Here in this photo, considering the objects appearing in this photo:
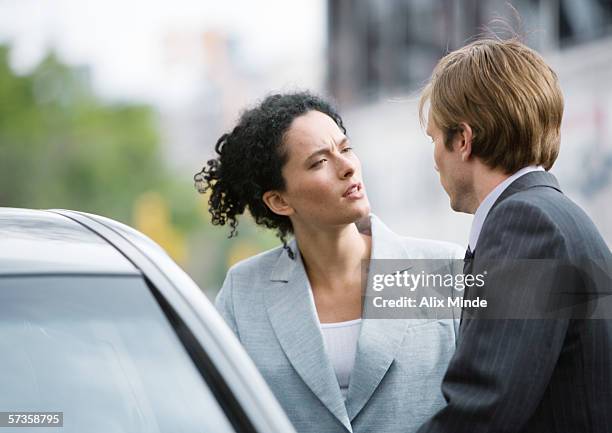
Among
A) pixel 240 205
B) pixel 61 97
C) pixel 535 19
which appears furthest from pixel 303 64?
pixel 240 205

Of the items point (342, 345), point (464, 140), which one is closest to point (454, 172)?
point (464, 140)

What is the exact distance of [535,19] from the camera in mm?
18172

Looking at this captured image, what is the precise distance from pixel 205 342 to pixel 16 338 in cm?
37

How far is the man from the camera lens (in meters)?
2.16

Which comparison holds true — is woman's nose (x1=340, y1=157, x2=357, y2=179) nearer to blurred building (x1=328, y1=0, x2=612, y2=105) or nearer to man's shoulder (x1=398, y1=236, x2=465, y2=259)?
man's shoulder (x1=398, y1=236, x2=465, y2=259)

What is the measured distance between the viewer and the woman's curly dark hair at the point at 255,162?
362cm

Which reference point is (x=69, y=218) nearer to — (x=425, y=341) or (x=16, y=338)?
(x=16, y=338)

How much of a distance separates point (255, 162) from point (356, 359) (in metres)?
0.86

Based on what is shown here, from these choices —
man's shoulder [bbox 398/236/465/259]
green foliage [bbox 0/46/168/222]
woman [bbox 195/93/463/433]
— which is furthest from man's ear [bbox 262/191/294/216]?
green foliage [bbox 0/46/168/222]

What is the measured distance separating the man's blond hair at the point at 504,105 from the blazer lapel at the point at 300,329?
36.9 inches

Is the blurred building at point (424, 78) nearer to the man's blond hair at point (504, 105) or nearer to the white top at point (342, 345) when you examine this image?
the white top at point (342, 345)

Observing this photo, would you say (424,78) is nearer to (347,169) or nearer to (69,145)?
(347,169)

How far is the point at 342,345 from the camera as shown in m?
3.26

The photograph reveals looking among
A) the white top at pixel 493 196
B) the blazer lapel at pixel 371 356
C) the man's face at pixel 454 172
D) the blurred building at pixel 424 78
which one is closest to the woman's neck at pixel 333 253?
the blazer lapel at pixel 371 356
